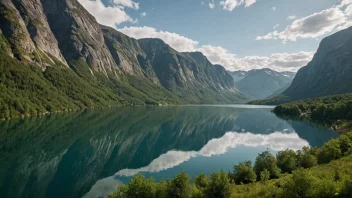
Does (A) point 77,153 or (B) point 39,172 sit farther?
(A) point 77,153

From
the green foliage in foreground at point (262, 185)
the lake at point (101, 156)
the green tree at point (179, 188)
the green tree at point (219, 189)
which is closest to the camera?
the green foliage in foreground at point (262, 185)

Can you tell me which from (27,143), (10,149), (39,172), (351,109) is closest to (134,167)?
(39,172)

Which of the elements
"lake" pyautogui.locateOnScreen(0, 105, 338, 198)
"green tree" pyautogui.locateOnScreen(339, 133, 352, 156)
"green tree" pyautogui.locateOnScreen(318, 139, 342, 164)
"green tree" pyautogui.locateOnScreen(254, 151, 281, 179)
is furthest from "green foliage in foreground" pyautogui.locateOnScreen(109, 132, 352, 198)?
"lake" pyautogui.locateOnScreen(0, 105, 338, 198)

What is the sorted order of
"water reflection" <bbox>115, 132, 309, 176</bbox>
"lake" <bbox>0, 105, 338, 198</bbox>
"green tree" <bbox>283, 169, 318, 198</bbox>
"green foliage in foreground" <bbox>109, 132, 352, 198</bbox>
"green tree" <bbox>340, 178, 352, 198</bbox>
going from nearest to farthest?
"green tree" <bbox>340, 178, 352, 198</bbox>
"green foliage in foreground" <bbox>109, 132, 352, 198</bbox>
"green tree" <bbox>283, 169, 318, 198</bbox>
"lake" <bbox>0, 105, 338, 198</bbox>
"water reflection" <bbox>115, 132, 309, 176</bbox>

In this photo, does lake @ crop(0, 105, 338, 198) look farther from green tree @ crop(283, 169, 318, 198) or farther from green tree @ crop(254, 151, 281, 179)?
green tree @ crop(283, 169, 318, 198)

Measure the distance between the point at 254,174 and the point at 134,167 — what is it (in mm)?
33572

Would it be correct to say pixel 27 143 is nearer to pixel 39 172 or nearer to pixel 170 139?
pixel 39 172

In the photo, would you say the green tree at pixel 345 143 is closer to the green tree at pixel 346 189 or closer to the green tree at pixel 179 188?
the green tree at pixel 346 189

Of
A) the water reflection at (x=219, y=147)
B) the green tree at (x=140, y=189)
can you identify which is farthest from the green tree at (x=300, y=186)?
the water reflection at (x=219, y=147)

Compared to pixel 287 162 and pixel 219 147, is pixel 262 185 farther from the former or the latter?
pixel 219 147

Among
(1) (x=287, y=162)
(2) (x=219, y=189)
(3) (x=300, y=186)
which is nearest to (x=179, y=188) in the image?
(2) (x=219, y=189)

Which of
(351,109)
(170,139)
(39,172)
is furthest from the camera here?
(351,109)

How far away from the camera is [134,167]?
63.0 metres

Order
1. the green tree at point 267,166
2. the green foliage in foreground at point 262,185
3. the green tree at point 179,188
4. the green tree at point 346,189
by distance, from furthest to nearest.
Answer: the green tree at point 267,166 → the green tree at point 179,188 → the green foliage in foreground at point 262,185 → the green tree at point 346,189
